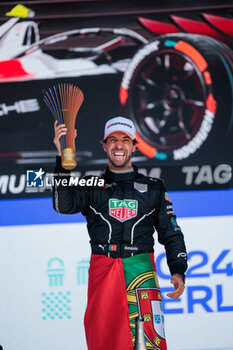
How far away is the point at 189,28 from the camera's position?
373 centimetres

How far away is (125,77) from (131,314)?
1835 mm

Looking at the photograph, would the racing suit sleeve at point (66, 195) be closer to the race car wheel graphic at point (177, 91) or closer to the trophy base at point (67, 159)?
the trophy base at point (67, 159)

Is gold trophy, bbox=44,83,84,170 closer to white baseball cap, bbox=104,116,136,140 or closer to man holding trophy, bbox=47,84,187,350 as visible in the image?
man holding trophy, bbox=47,84,187,350

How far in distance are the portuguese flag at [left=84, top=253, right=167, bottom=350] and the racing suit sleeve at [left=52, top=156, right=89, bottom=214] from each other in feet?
0.93

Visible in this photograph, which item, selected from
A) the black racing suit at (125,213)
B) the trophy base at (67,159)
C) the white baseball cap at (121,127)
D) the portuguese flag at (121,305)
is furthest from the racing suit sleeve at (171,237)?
the trophy base at (67,159)

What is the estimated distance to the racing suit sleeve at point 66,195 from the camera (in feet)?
8.29

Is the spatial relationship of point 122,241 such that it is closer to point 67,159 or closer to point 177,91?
point 67,159

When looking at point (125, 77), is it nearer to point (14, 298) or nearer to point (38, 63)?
point (38, 63)

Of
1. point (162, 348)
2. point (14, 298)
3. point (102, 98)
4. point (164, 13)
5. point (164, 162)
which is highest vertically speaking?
point (164, 13)

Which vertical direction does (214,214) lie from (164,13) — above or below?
below

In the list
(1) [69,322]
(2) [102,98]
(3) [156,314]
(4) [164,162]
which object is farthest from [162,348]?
(2) [102,98]

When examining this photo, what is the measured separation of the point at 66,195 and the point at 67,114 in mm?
535

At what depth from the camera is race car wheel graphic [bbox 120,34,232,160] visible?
373 centimetres

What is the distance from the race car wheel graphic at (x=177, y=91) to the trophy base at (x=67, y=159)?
1085 millimetres
